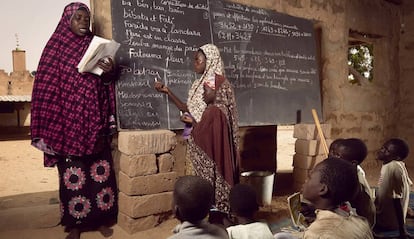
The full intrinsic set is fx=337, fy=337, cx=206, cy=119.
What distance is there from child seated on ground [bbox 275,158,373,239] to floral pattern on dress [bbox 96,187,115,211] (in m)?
2.32

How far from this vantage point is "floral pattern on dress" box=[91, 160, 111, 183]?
10.5ft

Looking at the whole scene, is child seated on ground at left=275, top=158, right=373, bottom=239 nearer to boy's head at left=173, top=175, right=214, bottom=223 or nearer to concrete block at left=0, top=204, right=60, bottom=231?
boy's head at left=173, top=175, right=214, bottom=223

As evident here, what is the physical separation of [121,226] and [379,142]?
5.46 m

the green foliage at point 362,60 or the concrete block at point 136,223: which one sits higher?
the green foliage at point 362,60

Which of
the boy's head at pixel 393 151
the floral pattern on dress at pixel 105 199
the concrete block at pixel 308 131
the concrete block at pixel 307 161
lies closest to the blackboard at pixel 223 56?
the concrete block at pixel 308 131

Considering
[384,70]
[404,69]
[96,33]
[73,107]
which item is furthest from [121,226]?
[404,69]

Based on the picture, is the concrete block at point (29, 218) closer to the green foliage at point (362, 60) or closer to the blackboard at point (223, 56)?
the blackboard at point (223, 56)

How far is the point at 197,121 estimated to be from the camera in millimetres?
3385

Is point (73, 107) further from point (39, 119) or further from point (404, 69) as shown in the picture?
point (404, 69)

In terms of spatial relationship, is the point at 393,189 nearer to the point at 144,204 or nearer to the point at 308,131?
the point at 308,131

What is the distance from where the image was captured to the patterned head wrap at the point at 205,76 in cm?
327

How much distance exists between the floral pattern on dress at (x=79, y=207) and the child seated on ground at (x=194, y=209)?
181cm

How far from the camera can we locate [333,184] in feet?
4.63

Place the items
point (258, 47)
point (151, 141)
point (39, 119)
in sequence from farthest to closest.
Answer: point (258, 47)
point (151, 141)
point (39, 119)
